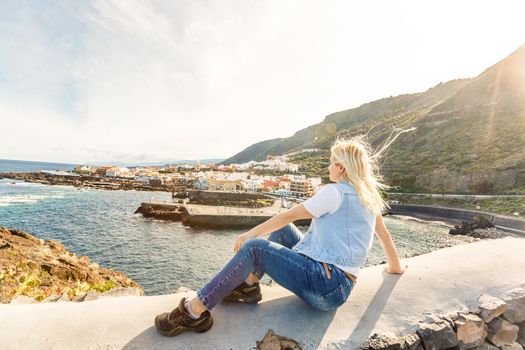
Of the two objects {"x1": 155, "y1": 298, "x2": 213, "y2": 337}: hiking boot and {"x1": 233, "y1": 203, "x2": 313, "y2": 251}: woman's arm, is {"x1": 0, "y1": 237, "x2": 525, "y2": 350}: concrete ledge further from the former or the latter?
{"x1": 233, "y1": 203, "x2": 313, "y2": 251}: woman's arm

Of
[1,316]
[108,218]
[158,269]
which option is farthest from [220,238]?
[1,316]

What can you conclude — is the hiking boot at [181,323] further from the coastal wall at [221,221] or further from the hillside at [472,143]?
the hillside at [472,143]

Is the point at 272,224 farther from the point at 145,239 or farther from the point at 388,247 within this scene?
the point at 145,239

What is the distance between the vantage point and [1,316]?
250 cm

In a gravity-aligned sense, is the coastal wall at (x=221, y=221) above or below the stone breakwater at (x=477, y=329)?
below

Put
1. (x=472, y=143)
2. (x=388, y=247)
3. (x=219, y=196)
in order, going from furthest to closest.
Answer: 1. (x=472, y=143)
2. (x=219, y=196)
3. (x=388, y=247)

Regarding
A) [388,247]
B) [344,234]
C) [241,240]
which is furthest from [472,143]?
[241,240]

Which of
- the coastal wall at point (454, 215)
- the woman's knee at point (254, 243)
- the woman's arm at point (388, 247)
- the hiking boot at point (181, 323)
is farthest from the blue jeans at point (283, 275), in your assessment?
the coastal wall at point (454, 215)

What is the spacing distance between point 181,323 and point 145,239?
2454 centimetres

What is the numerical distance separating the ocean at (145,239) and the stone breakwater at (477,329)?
12.9 m

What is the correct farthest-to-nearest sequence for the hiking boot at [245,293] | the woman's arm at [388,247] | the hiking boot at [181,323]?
the woman's arm at [388,247] < the hiking boot at [245,293] < the hiking boot at [181,323]

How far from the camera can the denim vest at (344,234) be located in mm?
2234

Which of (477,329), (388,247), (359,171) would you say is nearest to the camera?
(359,171)

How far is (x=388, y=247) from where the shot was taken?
9.76 ft
